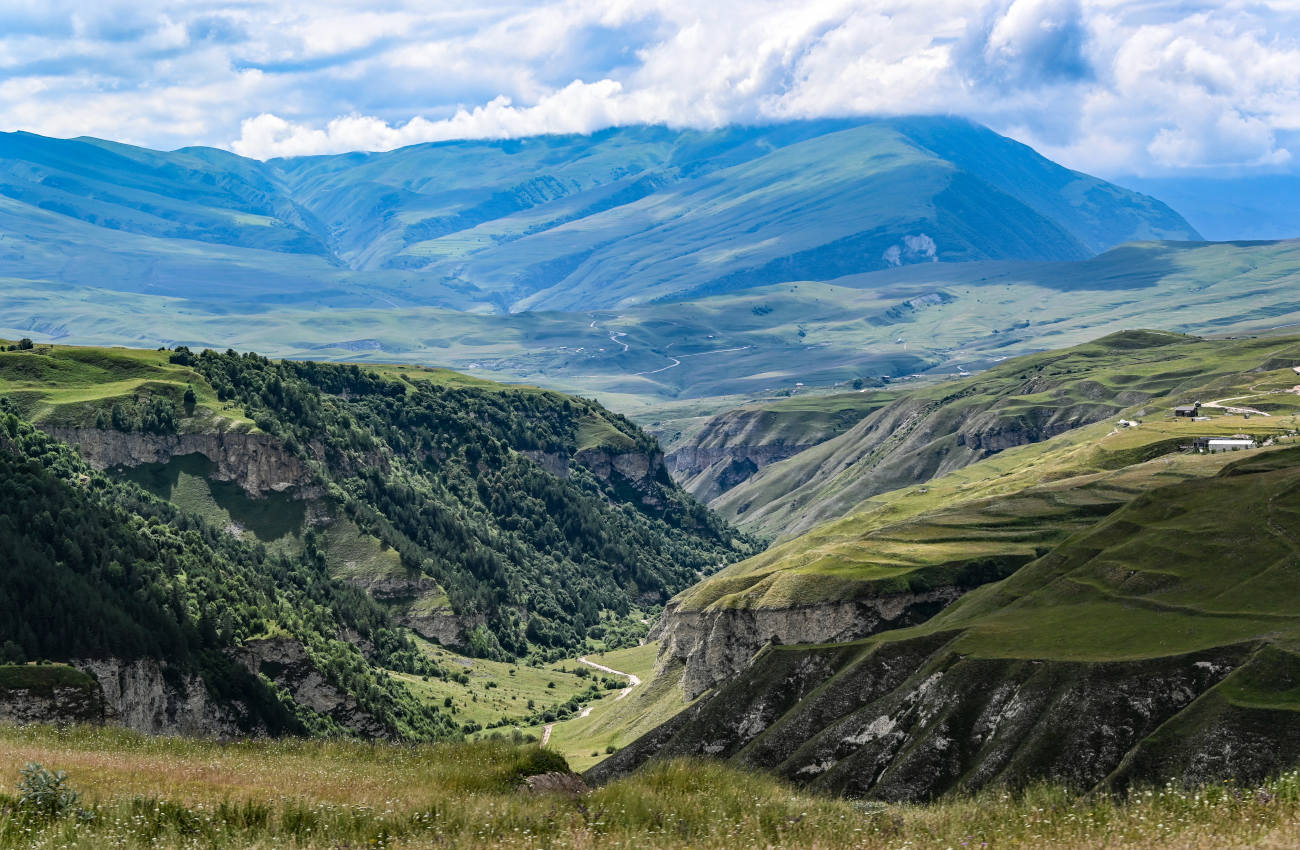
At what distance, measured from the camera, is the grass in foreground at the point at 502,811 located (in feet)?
135

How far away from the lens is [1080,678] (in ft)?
339

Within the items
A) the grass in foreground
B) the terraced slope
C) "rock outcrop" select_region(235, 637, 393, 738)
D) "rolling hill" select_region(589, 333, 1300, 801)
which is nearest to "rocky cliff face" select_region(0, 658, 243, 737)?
"rock outcrop" select_region(235, 637, 393, 738)

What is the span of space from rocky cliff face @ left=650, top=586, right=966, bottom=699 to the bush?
126m

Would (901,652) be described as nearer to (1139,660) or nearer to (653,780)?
(1139,660)

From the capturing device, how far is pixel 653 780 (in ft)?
178

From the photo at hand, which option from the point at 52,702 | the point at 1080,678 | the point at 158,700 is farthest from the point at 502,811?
the point at 158,700

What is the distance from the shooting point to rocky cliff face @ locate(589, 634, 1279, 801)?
292 ft

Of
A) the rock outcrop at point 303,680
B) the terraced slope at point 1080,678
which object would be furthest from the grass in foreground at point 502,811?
the rock outcrop at point 303,680

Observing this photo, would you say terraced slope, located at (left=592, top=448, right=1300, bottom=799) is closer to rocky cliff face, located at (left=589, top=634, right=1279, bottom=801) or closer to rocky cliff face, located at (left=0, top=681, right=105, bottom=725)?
rocky cliff face, located at (left=589, top=634, right=1279, bottom=801)

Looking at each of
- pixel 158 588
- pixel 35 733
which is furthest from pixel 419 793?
pixel 158 588

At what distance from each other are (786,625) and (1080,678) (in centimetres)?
7695

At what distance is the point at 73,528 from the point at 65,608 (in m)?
22.1

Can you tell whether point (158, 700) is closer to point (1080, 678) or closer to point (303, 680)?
point (303, 680)

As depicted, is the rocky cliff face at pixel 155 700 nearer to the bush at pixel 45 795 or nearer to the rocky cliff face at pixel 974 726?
the rocky cliff face at pixel 974 726
